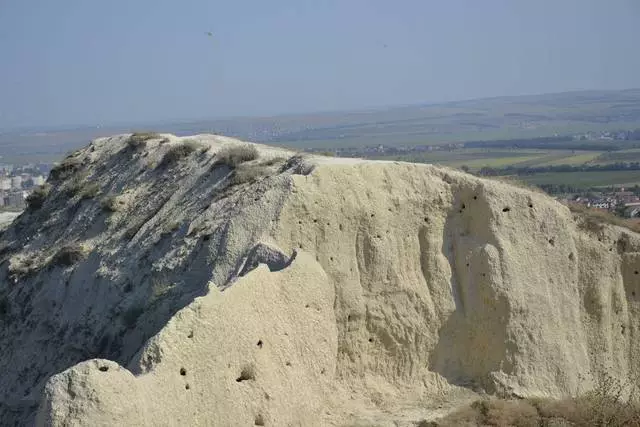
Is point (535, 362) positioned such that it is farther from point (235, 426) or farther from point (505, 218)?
point (235, 426)

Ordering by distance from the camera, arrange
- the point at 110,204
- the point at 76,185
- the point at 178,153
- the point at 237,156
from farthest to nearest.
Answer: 1. the point at 76,185
2. the point at 178,153
3. the point at 110,204
4. the point at 237,156

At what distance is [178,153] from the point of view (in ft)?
81.9

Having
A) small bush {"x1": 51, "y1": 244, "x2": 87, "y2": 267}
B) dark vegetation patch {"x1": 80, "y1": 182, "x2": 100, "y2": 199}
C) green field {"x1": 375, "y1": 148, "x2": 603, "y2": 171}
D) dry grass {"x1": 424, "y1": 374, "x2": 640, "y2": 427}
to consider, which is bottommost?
green field {"x1": 375, "y1": 148, "x2": 603, "y2": 171}

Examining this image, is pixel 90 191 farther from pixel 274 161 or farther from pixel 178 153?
pixel 274 161

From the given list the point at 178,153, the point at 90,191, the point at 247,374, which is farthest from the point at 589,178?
the point at 247,374

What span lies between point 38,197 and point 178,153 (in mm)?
7100

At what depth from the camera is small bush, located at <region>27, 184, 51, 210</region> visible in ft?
93.0

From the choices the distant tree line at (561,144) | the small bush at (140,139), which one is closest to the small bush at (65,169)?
the small bush at (140,139)

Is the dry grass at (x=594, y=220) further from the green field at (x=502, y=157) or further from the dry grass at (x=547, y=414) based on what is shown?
the green field at (x=502, y=157)

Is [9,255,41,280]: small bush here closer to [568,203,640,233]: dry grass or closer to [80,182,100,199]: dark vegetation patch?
[80,182,100,199]: dark vegetation patch

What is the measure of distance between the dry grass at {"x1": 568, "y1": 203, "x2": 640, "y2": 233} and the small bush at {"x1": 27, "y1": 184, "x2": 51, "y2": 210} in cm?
1893

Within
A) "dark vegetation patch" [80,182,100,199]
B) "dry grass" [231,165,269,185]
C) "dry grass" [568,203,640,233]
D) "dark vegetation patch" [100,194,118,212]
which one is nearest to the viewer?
"dry grass" [231,165,269,185]

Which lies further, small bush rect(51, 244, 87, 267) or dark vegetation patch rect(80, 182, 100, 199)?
dark vegetation patch rect(80, 182, 100, 199)

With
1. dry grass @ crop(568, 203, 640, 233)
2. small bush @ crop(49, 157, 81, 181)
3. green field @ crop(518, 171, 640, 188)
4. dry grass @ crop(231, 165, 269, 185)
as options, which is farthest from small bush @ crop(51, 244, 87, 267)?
green field @ crop(518, 171, 640, 188)
